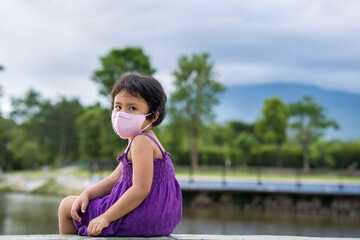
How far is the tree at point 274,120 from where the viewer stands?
2692 cm

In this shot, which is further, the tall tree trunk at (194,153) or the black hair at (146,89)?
the tall tree trunk at (194,153)

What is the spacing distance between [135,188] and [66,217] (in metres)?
0.47

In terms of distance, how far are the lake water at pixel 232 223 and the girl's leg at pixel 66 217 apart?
701cm

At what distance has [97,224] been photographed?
2.21 m

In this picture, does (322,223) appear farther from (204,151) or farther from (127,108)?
(204,151)

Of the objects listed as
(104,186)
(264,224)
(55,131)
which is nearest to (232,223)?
(264,224)

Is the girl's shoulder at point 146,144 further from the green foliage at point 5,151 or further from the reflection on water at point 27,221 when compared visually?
the green foliage at point 5,151

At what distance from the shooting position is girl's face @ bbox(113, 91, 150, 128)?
93.9 inches

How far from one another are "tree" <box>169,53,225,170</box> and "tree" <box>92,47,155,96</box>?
228 centimetres

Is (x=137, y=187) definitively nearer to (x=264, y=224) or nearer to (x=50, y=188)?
(x=264, y=224)

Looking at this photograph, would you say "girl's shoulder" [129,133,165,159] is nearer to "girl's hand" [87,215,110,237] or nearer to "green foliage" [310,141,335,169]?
"girl's hand" [87,215,110,237]

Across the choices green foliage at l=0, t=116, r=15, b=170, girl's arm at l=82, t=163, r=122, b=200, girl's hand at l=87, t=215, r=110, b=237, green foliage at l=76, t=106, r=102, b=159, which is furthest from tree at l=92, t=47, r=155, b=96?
girl's hand at l=87, t=215, r=110, b=237

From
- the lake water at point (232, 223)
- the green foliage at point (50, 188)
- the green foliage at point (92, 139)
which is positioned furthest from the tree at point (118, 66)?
the lake water at point (232, 223)

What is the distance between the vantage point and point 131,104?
239cm
